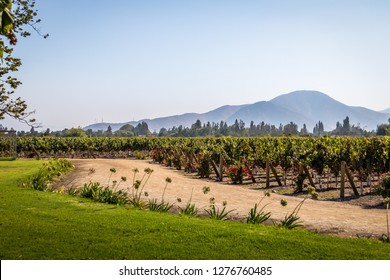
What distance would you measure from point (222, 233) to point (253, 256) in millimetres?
1449

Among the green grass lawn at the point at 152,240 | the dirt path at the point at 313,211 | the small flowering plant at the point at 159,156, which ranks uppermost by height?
the small flowering plant at the point at 159,156

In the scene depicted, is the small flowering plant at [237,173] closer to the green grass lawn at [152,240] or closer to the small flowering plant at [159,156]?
the green grass lawn at [152,240]

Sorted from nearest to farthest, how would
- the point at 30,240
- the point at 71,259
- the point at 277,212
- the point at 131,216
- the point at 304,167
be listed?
1. the point at 71,259
2. the point at 30,240
3. the point at 131,216
4. the point at 277,212
5. the point at 304,167

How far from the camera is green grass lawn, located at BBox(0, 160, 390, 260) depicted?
24.8ft

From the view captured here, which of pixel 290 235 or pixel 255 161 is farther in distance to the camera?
pixel 255 161

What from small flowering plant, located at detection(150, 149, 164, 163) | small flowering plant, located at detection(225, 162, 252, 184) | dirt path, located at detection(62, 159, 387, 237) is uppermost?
small flowering plant, located at detection(150, 149, 164, 163)

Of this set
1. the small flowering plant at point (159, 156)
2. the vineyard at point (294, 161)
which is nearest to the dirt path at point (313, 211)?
the vineyard at point (294, 161)

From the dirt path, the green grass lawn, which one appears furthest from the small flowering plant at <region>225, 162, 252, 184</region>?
the green grass lawn

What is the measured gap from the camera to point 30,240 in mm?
8336

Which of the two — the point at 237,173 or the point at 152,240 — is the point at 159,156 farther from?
the point at 152,240

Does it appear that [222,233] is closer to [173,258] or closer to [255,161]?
[173,258]

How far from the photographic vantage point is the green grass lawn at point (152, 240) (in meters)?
7.57

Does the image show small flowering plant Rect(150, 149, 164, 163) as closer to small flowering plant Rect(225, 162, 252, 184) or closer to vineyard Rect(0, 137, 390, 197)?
vineyard Rect(0, 137, 390, 197)

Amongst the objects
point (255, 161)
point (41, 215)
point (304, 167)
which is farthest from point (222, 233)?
point (255, 161)
